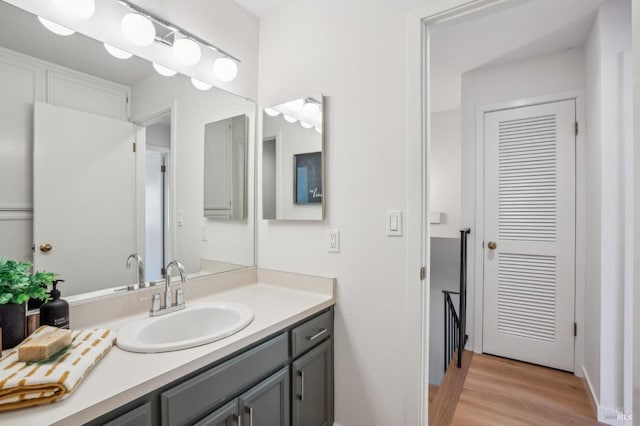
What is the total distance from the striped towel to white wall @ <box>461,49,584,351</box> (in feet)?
9.14

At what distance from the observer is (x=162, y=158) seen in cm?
156

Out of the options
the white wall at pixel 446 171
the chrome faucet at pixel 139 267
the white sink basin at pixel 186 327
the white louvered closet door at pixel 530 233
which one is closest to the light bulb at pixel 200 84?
the chrome faucet at pixel 139 267

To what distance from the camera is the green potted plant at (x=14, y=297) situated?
92 cm

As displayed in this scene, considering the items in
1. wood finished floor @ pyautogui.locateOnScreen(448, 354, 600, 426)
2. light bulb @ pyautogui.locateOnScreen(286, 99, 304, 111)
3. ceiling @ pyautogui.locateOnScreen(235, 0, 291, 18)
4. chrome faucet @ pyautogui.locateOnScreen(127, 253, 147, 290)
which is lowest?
wood finished floor @ pyautogui.locateOnScreen(448, 354, 600, 426)

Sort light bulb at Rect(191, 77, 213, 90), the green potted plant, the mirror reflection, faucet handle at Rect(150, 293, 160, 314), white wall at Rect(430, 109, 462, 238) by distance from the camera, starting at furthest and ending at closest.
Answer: white wall at Rect(430, 109, 462, 238) → the mirror reflection → light bulb at Rect(191, 77, 213, 90) → faucet handle at Rect(150, 293, 160, 314) → the green potted plant

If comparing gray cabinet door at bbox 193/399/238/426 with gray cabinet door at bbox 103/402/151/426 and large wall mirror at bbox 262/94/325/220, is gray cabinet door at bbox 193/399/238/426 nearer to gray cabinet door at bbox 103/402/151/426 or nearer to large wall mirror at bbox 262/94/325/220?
gray cabinet door at bbox 103/402/151/426

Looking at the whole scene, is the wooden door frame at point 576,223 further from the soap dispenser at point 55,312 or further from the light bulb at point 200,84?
the soap dispenser at point 55,312

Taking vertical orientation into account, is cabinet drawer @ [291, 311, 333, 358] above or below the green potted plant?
below

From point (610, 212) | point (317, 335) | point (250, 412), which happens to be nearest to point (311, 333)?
point (317, 335)

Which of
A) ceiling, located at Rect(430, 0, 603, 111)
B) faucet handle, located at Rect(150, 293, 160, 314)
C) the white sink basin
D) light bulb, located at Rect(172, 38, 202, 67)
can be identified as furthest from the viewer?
ceiling, located at Rect(430, 0, 603, 111)

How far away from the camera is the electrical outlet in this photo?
5.43 feet

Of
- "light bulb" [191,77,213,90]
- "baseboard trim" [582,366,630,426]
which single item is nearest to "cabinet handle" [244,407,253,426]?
"light bulb" [191,77,213,90]

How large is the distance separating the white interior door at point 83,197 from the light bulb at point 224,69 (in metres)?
0.62

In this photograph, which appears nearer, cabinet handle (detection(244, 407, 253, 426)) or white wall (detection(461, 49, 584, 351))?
cabinet handle (detection(244, 407, 253, 426))
